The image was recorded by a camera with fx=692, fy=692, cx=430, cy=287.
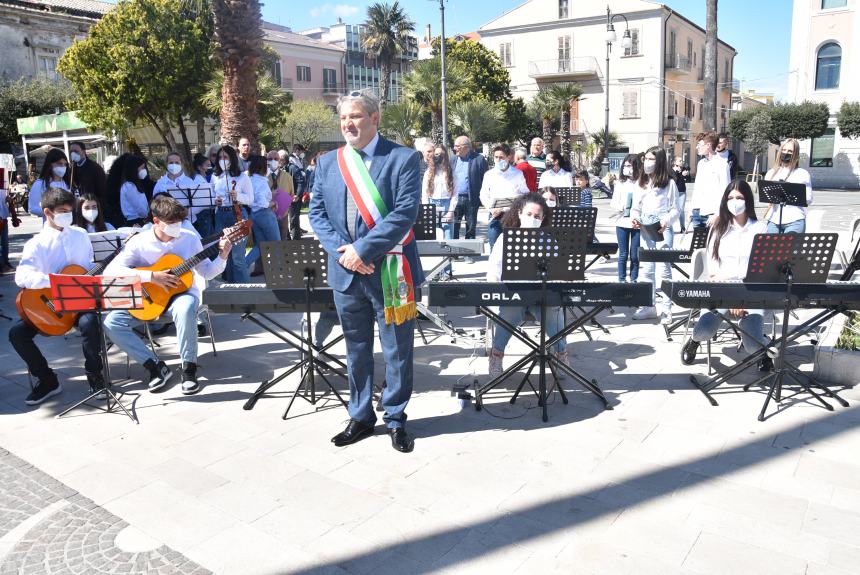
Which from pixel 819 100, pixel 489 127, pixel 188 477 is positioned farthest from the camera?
pixel 819 100

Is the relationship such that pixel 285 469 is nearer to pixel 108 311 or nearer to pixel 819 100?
pixel 108 311

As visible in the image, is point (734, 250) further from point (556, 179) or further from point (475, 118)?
point (475, 118)

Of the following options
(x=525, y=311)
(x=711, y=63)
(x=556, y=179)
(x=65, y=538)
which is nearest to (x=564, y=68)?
(x=711, y=63)

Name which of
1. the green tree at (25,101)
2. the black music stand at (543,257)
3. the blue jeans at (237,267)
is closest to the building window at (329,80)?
the green tree at (25,101)

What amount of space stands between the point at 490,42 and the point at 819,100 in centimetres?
2475

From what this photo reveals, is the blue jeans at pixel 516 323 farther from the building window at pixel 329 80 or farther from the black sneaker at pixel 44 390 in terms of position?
the building window at pixel 329 80

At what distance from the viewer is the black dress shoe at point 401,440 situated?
4.20 metres

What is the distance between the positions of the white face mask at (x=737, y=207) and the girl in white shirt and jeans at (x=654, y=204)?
1.70 metres

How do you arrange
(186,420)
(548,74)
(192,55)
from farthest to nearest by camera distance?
(548,74), (192,55), (186,420)

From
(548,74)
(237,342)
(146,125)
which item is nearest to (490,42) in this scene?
(548,74)

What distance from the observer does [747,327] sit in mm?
5344

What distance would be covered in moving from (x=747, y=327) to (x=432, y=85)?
2668 cm

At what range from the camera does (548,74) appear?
48.8 m

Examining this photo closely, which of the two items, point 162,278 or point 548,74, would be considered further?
point 548,74
